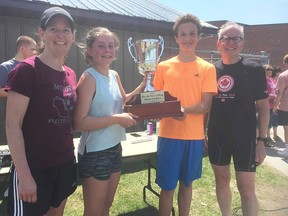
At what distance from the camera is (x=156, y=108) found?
2.29m

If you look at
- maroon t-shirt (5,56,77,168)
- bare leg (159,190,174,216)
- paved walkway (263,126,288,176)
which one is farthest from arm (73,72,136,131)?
paved walkway (263,126,288,176)

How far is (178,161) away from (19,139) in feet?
4.50

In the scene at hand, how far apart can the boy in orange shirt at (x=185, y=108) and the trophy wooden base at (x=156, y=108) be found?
12 centimetres

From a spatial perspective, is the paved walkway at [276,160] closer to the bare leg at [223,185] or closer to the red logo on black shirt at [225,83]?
the bare leg at [223,185]

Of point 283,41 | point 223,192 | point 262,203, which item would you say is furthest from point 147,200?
point 283,41

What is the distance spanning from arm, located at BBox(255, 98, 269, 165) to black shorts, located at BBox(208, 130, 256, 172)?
10 centimetres

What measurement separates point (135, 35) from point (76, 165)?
4843 mm

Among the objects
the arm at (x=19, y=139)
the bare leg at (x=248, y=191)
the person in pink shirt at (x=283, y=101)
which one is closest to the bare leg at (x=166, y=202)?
the bare leg at (x=248, y=191)

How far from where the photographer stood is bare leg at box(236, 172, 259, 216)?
104 inches

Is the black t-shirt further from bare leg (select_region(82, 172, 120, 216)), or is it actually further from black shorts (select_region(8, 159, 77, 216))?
black shorts (select_region(8, 159, 77, 216))

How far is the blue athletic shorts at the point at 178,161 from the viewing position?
8.14ft

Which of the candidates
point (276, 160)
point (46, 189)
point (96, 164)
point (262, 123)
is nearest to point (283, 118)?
point (276, 160)

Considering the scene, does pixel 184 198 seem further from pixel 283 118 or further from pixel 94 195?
pixel 283 118

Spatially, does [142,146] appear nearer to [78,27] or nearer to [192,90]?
[192,90]
